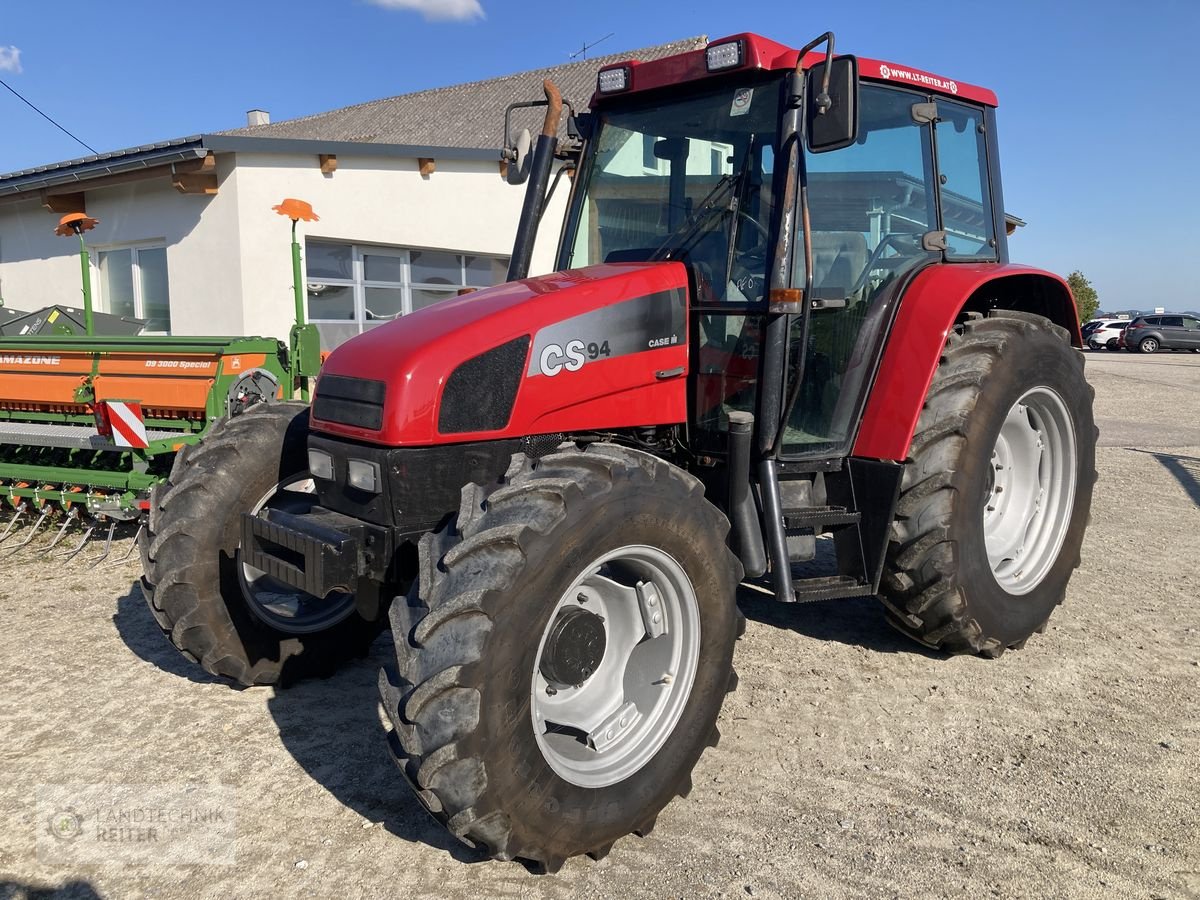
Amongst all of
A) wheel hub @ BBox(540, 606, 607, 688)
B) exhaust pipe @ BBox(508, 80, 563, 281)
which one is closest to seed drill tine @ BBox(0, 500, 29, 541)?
exhaust pipe @ BBox(508, 80, 563, 281)

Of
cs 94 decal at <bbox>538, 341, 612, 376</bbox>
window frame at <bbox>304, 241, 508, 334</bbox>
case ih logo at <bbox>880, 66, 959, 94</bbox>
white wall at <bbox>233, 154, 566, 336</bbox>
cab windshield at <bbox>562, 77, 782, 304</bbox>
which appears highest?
white wall at <bbox>233, 154, 566, 336</bbox>

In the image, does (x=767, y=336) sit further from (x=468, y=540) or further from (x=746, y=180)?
(x=468, y=540)

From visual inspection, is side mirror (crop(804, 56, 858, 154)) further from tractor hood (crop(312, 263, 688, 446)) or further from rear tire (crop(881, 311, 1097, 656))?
rear tire (crop(881, 311, 1097, 656))

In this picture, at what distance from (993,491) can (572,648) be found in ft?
8.04

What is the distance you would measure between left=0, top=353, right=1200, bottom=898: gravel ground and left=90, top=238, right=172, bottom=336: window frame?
7243mm

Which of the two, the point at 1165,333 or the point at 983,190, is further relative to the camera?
the point at 1165,333

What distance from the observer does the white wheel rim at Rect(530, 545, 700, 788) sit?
8.91 feet

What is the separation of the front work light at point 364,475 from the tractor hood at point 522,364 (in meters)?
0.08

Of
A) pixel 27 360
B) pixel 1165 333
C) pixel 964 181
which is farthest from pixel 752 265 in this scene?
pixel 1165 333

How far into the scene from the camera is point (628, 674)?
2934mm

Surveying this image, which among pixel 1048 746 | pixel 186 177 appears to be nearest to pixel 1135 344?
pixel 186 177

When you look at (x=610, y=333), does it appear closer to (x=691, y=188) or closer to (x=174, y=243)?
(x=691, y=188)

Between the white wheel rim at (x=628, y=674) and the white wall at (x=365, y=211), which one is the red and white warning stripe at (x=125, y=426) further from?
the white wall at (x=365, y=211)

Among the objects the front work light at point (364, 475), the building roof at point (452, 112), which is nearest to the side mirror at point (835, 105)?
the front work light at point (364, 475)
